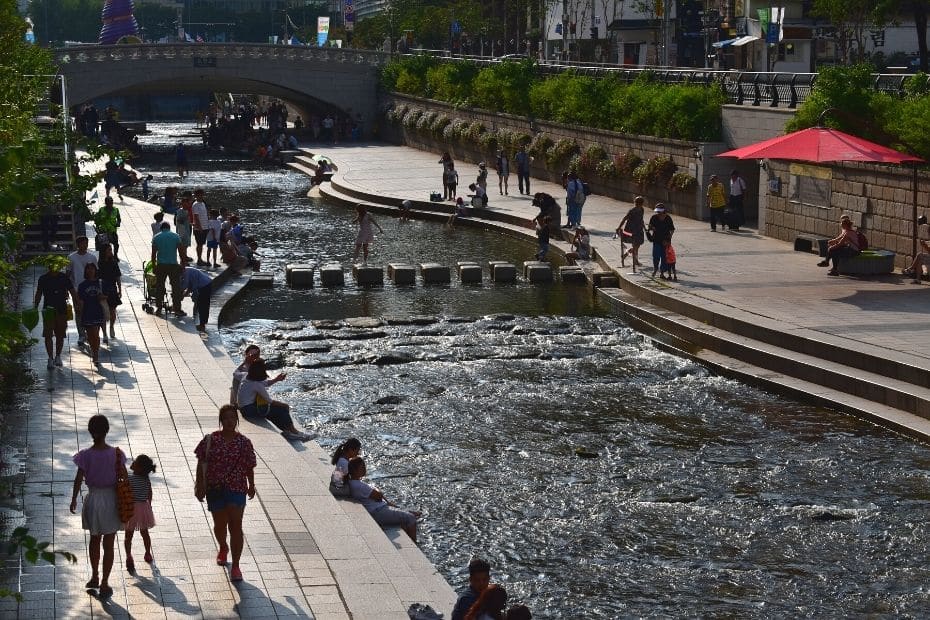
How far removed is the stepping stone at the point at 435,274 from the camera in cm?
2950

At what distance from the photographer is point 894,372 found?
19.0 m

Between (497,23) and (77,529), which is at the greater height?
(497,23)

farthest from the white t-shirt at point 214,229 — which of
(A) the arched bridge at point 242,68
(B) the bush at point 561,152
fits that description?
(A) the arched bridge at point 242,68

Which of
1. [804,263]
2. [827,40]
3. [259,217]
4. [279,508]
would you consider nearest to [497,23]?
[827,40]

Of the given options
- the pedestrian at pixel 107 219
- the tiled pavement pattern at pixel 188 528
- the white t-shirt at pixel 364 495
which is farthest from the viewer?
the pedestrian at pixel 107 219

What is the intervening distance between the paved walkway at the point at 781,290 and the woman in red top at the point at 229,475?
10.6 metres

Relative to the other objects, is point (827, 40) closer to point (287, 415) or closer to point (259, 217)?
point (259, 217)

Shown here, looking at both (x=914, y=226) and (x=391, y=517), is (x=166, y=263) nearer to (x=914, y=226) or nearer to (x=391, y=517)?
(x=391, y=517)

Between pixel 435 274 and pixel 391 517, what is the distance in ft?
52.7

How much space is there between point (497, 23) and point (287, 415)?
79.0 meters

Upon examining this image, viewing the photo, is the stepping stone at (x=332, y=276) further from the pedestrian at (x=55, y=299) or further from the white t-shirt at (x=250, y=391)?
the white t-shirt at (x=250, y=391)

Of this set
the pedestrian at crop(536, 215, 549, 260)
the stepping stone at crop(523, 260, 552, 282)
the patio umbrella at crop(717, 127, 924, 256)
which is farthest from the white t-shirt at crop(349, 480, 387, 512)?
the pedestrian at crop(536, 215, 549, 260)

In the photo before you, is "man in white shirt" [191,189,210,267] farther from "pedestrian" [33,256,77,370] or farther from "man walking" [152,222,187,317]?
"pedestrian" [33,256,77,370]

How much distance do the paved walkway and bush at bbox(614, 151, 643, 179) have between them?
61.4 inches
